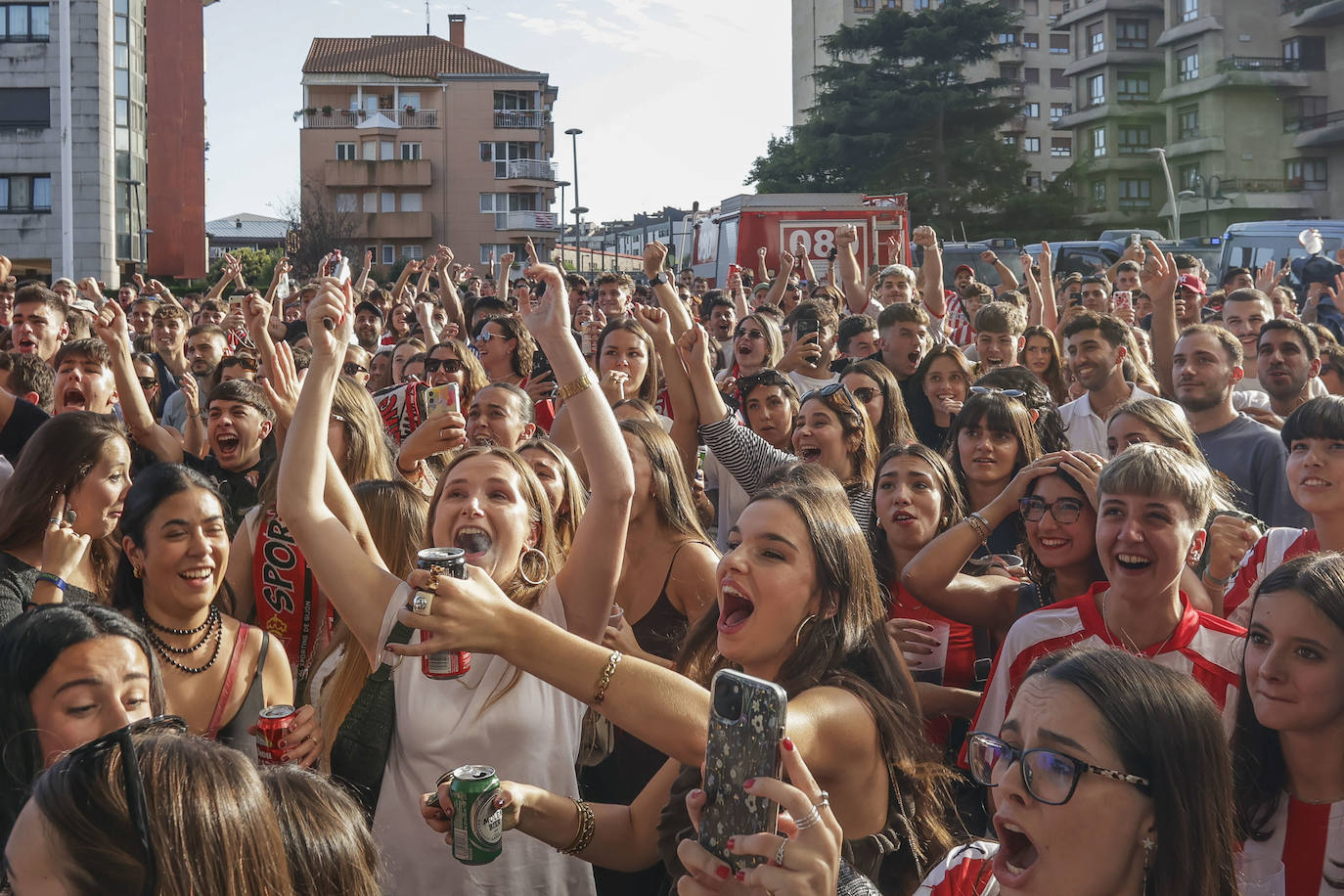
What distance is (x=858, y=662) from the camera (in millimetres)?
3104

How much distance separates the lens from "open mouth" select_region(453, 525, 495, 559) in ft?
11.4

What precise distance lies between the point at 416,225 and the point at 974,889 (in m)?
72.8

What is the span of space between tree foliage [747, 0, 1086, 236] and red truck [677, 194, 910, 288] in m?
25.5

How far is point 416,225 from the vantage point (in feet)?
238

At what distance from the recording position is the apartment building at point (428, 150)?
71875 millimetres

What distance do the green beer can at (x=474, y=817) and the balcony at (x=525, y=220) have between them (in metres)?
72.5

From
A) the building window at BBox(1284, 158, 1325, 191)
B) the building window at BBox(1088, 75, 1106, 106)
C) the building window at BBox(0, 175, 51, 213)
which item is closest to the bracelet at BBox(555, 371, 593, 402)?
the building window at BBox(0, 175, 51, 213)

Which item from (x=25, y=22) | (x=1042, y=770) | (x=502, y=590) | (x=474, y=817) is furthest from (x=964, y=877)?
(x=25, y=22)

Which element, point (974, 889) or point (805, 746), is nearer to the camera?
point (974, 889)

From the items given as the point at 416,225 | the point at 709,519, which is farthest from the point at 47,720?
the point at 416,225

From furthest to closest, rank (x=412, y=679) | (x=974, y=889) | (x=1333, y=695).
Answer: (x=412, y=679)
(x=1333, y=695)
(x=974, y=889)

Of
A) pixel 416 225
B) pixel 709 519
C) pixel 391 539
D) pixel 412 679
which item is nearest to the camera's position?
pixel 412 679

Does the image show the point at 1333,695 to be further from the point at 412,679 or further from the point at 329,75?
the point at 329,75

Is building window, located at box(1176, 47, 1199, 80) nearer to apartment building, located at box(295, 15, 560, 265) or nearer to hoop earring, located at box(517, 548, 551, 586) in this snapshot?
apartment building, located at box(295, 15, 560, 265)
